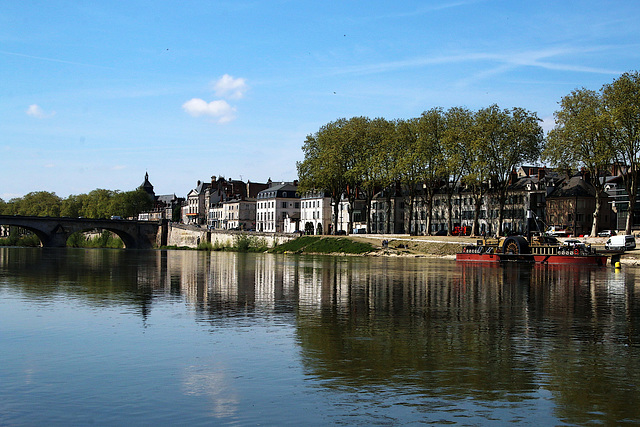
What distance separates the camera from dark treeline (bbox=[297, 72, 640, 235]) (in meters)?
85.5

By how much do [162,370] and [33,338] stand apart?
6.81 m

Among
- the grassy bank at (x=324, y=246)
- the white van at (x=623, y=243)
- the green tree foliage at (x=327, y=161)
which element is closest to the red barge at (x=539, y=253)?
the white van at (x=623, y=243)

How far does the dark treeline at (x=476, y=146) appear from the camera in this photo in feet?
281

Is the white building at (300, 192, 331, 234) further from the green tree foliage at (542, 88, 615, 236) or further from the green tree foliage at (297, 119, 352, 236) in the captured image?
the green tree foliage at (542, 88, 615, 236)

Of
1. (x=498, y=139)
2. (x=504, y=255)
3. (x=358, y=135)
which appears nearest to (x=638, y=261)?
(x=504, y=255)

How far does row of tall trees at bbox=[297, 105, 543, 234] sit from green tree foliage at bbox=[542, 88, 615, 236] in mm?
8510

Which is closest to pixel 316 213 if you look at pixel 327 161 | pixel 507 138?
pixel 327 161

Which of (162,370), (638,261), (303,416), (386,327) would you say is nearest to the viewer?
(303,416)

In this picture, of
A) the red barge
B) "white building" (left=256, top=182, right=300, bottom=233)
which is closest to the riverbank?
the red barge

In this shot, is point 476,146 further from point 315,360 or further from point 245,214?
point 245,214

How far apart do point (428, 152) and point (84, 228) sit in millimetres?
85482

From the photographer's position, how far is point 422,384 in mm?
16125

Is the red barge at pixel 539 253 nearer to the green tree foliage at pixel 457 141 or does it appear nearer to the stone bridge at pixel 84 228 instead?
the green tree foliage at pixel 457 141

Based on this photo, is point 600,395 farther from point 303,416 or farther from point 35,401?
point 35,401
